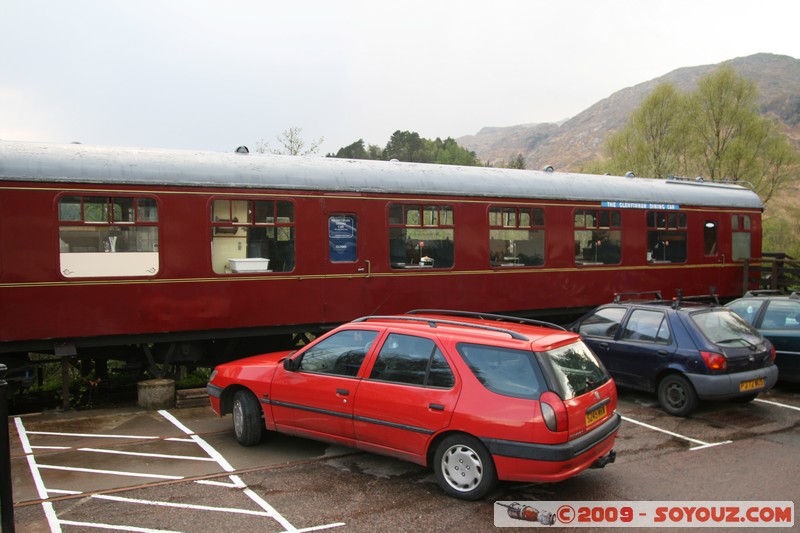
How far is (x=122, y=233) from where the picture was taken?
8367 millimetres

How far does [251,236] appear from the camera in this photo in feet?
30.1

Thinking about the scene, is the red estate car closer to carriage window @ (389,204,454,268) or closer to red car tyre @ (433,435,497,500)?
red car tyre @ (433,435,497,500)

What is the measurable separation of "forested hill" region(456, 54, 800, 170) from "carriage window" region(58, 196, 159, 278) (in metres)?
108

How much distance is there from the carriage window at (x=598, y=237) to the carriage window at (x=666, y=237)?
959 mm

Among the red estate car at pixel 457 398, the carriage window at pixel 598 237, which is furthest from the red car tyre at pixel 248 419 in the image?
the carriage window at pixel 598 237

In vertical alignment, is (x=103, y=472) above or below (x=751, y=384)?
below

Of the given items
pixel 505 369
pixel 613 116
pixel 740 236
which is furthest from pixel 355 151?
pixel 613 116

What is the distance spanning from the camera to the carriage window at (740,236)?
14.9 meters

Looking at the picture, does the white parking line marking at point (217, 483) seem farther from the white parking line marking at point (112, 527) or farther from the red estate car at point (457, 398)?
the white parking line marking at point (112, 527)

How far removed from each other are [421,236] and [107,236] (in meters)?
4.80

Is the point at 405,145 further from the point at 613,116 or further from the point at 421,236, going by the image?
the point at 613,116

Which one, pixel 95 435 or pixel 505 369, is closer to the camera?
pixel 505 369

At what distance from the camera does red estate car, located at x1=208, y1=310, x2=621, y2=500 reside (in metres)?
4.78

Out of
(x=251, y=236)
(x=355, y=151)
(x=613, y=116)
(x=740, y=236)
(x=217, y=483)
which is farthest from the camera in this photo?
(x=613, y=116)
